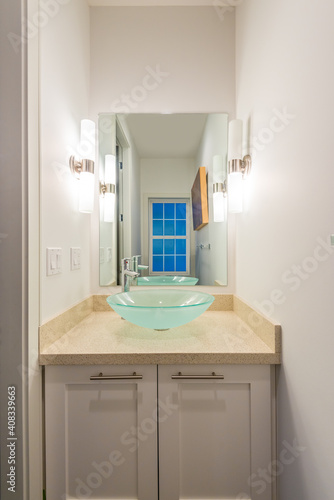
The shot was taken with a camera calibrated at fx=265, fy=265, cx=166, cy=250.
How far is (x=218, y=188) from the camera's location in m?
1.58

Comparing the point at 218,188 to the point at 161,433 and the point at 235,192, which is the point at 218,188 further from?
the point at 161,433

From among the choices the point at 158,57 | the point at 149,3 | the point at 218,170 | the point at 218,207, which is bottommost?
the point at 218,207

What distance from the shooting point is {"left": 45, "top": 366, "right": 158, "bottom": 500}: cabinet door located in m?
0.98

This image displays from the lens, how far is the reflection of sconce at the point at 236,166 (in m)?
1.36

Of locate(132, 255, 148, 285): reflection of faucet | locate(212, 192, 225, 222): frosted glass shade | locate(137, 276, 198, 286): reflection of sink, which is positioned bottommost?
locate(137, 276, 198, 286): reflection of sink

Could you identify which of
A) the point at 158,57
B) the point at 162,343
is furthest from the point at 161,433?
the point at 158,57

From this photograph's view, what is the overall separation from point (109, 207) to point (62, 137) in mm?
496

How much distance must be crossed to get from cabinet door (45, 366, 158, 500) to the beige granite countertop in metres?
0.05

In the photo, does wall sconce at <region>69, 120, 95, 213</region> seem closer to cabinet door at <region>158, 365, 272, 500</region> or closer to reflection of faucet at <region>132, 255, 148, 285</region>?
reflection of faucet at <region>132, 255, 148, 285</region>

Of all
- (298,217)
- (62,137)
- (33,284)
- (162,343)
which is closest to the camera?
(298,217)

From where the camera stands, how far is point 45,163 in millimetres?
1033

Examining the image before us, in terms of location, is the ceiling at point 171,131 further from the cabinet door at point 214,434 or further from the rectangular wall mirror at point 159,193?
the cabinet door at point 214,434

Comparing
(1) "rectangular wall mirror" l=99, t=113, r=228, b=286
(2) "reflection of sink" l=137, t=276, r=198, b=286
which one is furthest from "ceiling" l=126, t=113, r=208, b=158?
(2) "reflection of sink" l=137, t=276, r=198, b=286

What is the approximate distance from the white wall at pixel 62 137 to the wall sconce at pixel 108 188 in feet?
0.54
